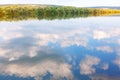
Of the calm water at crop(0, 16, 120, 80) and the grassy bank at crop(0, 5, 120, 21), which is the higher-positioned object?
the calm water at crop(0, 16, 120, 80)

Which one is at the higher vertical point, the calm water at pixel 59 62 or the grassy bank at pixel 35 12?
the calm water at pixel 59 62

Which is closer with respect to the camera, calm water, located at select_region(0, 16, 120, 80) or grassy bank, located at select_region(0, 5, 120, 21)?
calm water, located at select_region(0, 16, 120, 80)

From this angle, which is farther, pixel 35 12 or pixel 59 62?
pixel 35 12

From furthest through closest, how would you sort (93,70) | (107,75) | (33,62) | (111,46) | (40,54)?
1. (111,46)
2. (40,54)
3. (33,62)
4. (93,70)
5. (107,75)

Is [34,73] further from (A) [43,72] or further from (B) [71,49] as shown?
(B) [71,49]

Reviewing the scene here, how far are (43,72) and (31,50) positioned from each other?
7.76 m

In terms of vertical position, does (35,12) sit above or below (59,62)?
below

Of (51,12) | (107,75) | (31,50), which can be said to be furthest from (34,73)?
(51,12)

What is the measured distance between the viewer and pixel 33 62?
1925cm

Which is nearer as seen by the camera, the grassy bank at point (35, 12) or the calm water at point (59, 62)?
the calm water at point (59, 62)

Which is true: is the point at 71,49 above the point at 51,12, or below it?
above

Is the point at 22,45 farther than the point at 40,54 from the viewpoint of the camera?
Yes

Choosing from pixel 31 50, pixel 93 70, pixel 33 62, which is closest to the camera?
pixel 93 70

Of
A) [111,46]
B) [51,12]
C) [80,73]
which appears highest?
[80,73]
